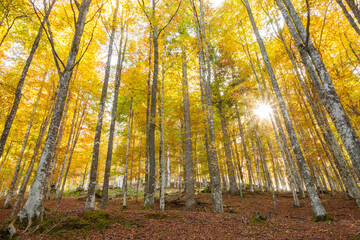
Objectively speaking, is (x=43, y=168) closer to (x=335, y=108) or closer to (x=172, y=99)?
(x=335, y=108)

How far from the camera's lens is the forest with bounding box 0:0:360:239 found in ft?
15.8

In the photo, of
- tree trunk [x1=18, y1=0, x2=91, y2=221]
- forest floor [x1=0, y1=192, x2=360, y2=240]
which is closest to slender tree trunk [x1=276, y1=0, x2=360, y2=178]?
forest floor [x1=0, y1=192, x2=360, y2=240]

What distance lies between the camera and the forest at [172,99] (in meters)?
4.80

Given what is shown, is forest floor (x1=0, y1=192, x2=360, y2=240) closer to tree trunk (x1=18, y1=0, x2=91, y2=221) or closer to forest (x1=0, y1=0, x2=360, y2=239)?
forest (x1=0, y1=0, x2=360, y2=239)

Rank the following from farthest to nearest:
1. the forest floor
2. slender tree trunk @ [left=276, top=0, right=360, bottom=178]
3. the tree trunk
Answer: the tree trunk → the forest floor → slender tree trunk @ [left=276, top=0, right=360, bottom=178]

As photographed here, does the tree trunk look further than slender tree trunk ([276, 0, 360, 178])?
Yes

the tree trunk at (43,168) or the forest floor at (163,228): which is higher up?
the tree trunk at (43,168)

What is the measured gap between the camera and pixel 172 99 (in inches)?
504

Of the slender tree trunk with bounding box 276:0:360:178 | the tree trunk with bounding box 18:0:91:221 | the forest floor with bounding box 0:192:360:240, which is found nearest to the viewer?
the slender tree trunk with bounding box 276:0:360:178

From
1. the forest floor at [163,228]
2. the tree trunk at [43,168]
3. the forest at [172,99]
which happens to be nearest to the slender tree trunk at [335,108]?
the forest at [172,99]

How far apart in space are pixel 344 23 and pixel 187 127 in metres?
10.3

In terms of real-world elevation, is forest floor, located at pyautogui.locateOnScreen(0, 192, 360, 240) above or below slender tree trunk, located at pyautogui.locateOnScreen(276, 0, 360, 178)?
below

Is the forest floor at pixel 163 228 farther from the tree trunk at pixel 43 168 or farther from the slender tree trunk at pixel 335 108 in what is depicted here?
the slender tree trunk at pixel 335 108

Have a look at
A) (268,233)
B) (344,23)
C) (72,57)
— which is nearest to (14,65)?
(72,57)
